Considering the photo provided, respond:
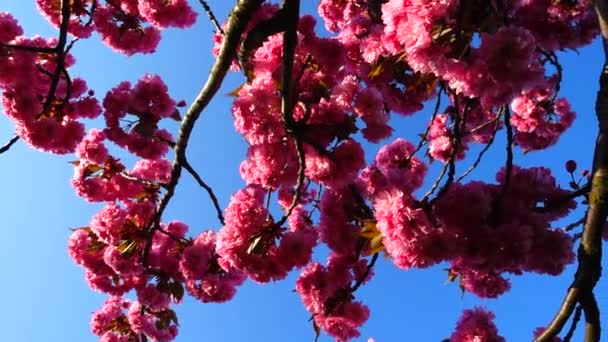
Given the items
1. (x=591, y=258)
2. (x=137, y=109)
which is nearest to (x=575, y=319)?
(x=591, y=258)

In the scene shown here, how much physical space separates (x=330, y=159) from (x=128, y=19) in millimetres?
2924

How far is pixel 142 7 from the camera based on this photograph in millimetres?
4641

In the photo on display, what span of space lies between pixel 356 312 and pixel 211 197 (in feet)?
3.59

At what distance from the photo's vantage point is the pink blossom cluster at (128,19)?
4660 mm

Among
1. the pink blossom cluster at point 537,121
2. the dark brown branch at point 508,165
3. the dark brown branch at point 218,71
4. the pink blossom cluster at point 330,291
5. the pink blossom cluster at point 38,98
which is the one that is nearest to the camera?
the dark brown branch at point 508,165

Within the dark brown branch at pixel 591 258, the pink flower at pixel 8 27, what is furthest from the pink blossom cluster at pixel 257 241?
the pink flower at pixel 8 27

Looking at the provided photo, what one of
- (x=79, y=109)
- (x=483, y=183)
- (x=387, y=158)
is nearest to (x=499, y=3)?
(x=483, y=183)

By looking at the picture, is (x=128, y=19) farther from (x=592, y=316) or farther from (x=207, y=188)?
(x=592, y=316)

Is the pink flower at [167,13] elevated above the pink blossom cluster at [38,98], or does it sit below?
above

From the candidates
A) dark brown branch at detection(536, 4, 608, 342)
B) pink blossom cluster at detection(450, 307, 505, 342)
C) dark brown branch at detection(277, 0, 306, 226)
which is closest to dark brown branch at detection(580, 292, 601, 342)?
dark brown branch at detection(536, 4, 608, 342)

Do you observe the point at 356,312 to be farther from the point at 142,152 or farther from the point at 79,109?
the point at 79,109

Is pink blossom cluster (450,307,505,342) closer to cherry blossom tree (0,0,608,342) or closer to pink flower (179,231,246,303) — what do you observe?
cherry blossom tree (0,0,608,342)

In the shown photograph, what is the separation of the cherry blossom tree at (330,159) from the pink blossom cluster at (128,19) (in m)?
0.02

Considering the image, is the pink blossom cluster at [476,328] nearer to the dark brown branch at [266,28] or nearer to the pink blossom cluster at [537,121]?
the dark brown branch at [266,28]
